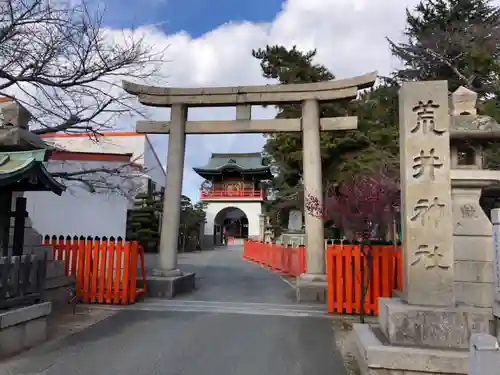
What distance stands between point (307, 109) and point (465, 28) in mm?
15232

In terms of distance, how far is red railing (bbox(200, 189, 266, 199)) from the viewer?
154 ft

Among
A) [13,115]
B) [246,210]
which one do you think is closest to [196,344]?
[13,115]

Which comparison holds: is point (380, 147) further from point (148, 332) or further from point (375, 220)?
point (148, 332)

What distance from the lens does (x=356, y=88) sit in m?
10.5

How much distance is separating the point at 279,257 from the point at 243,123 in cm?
969

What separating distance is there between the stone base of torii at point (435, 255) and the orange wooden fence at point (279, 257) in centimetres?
951

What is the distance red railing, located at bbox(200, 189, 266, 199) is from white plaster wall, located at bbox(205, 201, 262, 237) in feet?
2.32

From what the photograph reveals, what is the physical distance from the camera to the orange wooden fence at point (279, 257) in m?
15.7

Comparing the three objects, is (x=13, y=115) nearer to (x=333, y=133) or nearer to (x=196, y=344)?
(x=196, y=344)

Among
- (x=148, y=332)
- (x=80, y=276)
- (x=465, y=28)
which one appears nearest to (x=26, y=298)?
(x=148, y=332)

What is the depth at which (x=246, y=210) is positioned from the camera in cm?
4706

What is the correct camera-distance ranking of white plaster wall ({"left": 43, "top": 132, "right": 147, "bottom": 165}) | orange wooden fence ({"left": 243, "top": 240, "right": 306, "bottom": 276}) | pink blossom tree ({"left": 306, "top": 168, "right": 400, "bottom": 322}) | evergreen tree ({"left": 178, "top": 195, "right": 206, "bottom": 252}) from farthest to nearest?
1. evergreen tree ({"left": 178, "top": 195, "right": 206, "bottom": 252})
2. white plaster wall ({"left": 43, "top": 132, "right": 147, "bottom": 165})
3. orange wooden fence ({"left": 243, "top": 240, "right": 306, "bottom": 276})
4. pink blossom tree ({"left": 306, "top": 168, "right": 400, "bottom": 322})

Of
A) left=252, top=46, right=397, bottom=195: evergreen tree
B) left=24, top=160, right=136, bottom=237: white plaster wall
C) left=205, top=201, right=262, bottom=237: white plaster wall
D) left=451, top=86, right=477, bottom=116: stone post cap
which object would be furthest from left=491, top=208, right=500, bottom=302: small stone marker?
left=205, top=201, right=262, bottom=237: white plaster wall

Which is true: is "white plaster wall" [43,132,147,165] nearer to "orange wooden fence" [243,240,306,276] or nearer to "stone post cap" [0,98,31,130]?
"orange wooden fence" [243,240,306,276]
